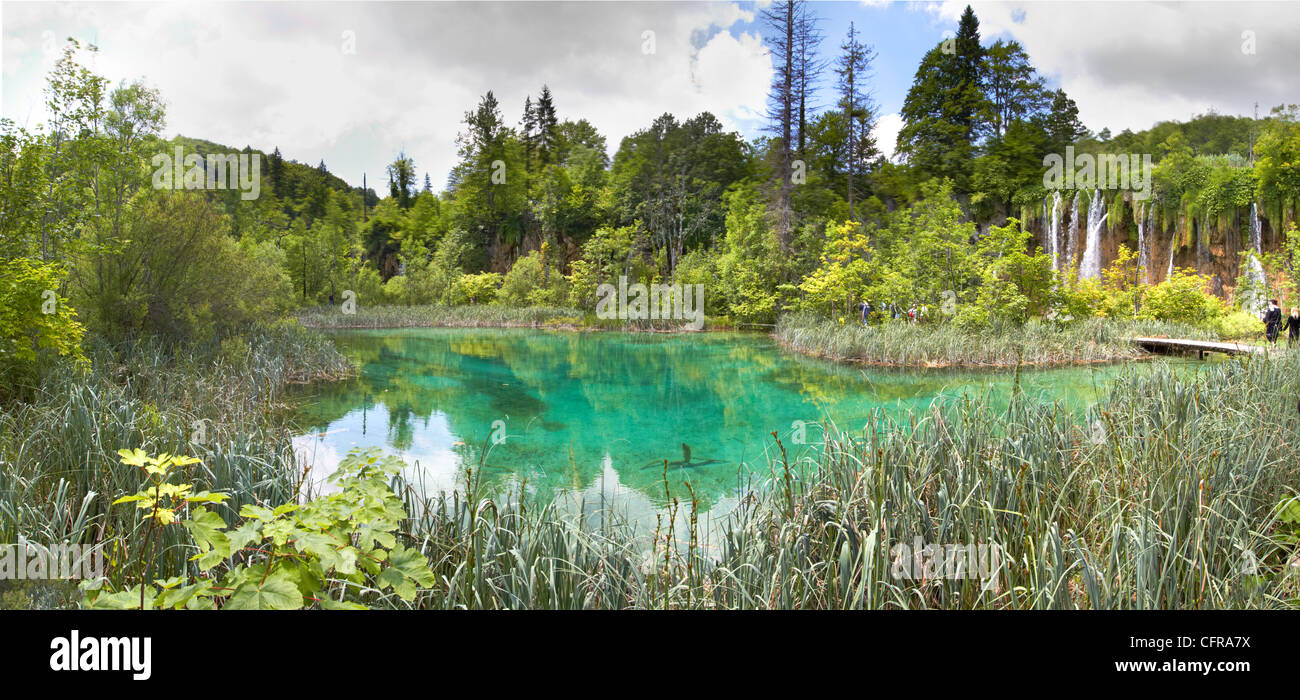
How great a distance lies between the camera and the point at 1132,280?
21406mm

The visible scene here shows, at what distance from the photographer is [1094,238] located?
2348 centimetres

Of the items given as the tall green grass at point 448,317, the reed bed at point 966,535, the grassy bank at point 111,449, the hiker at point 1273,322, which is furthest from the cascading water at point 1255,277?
the tall green grass at point 448,317

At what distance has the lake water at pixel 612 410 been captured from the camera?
5.74m

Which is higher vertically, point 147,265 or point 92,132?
point 92,132

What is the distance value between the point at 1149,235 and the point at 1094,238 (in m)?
1.65

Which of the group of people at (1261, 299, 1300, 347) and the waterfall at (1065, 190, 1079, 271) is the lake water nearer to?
the group of people at (1261, 299, 1300, 347)

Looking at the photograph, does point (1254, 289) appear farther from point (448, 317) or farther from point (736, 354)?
point (448, 317)

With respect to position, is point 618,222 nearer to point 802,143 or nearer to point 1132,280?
point 802,143

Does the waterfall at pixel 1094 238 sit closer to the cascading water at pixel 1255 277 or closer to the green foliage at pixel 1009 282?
the cascading water at pixel 1255 277

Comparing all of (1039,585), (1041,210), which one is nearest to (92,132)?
(1039,585)

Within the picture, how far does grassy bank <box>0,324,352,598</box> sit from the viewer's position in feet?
9.57

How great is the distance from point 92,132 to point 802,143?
93.1 ft

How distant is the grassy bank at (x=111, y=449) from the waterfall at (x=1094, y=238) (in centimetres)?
2698

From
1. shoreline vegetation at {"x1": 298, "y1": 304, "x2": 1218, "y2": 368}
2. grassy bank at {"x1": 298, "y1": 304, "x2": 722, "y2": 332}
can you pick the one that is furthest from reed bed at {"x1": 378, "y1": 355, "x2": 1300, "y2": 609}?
grassy bank at {"x1": 298, "y1": 304, "x2": 722, "y2": 332}
